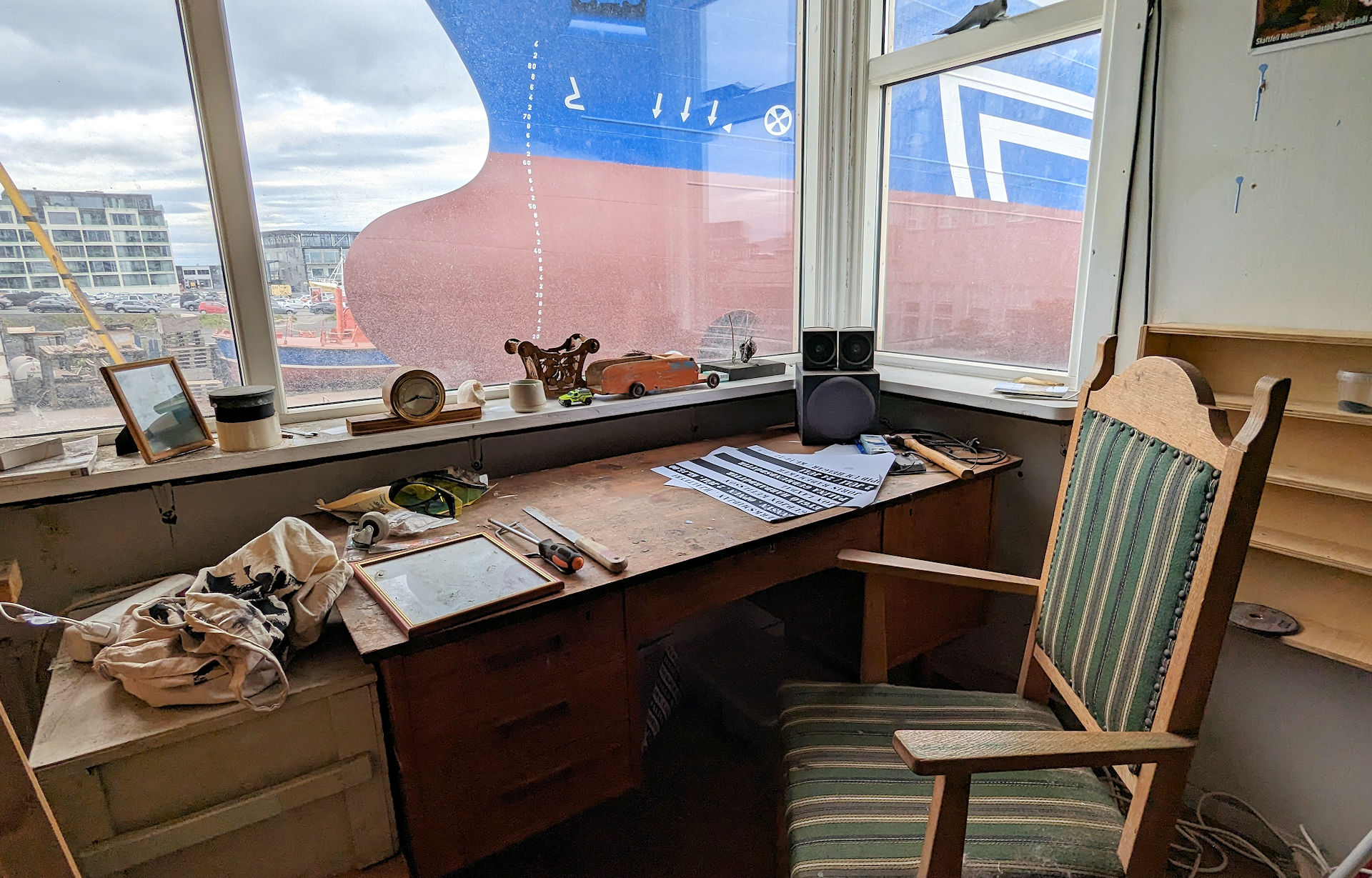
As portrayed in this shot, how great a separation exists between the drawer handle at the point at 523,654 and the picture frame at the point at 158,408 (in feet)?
2.46

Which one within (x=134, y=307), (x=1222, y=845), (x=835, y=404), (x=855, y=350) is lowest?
(x=1222, y=845)

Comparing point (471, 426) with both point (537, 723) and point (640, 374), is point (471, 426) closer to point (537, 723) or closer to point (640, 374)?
point (640, 374)

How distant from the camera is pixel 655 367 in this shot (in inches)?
70.9

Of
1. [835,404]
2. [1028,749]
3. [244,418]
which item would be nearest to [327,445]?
[244,418]

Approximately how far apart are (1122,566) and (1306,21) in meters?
1.07

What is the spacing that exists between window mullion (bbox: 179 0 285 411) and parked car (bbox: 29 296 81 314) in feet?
0.82

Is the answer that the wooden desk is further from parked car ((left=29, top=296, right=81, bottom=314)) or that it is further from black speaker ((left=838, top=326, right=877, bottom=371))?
parked car ((left=29, top=296, right=81, bottom=314))

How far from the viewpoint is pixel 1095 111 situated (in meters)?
1.61

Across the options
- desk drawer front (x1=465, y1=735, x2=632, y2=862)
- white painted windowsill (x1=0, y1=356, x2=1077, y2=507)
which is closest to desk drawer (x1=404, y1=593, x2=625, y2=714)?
desk drawer front (x1=465, y1=735, x2=632, y2=862)

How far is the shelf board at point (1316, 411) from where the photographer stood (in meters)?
1.17

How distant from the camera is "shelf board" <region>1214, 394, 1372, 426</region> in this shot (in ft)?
3.85

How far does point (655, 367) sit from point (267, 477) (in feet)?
2.97

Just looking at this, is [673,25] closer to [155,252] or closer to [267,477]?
[155,252]

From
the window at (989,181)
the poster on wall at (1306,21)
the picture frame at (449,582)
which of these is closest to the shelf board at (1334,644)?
the window at (989,181)
